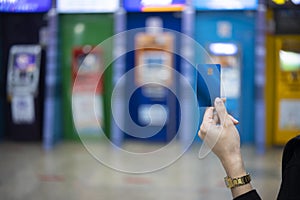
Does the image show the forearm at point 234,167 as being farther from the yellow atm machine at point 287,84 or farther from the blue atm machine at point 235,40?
the yellow atm machine at point 287,84

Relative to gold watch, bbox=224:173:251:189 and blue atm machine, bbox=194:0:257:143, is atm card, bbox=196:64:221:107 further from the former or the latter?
blue atm machine, bbox=194:0:257:143

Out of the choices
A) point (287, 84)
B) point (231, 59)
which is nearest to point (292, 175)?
point (231, 59)

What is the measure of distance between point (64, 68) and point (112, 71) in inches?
33.5

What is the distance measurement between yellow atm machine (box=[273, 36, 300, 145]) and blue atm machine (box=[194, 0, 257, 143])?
1.22ft

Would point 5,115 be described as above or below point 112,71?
below

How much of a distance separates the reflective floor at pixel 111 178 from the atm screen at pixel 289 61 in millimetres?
1235

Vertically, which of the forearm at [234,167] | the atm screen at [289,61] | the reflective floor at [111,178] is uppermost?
the atm screen at [289,61]

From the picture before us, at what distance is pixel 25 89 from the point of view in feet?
22.4

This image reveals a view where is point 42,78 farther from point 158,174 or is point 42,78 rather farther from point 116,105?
point 116,105

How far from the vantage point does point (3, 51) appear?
285 inches

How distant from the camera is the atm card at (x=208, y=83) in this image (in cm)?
130

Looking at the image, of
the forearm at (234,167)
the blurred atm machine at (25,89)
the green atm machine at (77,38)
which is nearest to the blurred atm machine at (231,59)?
the green atm machine at (77,38)

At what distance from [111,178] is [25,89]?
2.40 meters

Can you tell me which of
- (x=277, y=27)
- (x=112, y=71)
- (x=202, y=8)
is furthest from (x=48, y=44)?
(x=277, y=27)
